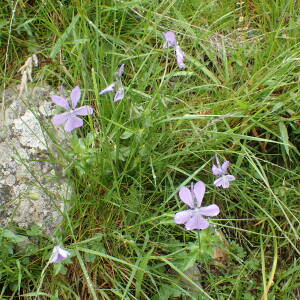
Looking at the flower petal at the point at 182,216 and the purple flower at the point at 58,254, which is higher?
the flower petal at the point at 182,216

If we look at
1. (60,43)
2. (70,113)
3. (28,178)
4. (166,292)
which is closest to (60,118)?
(70,113)

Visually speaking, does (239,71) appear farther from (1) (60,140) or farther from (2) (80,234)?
(2) (80,234)

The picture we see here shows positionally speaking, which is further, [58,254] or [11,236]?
[11,236]

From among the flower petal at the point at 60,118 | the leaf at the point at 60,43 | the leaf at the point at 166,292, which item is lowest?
the leaf at the point at 166,292

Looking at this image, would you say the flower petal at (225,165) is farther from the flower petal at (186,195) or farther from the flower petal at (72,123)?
the flower petal at (72,123)

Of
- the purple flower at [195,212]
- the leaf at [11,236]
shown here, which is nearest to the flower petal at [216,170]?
the purple flower at [195,212]

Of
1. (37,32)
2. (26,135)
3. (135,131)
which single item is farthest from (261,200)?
(37,32)

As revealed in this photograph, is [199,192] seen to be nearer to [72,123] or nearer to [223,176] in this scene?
[223,176]
